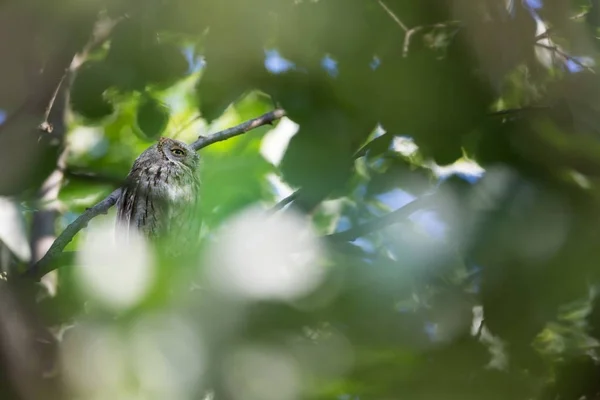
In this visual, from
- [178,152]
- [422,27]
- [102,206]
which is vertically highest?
[422,27]

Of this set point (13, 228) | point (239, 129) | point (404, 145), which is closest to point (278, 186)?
point (404, 145)

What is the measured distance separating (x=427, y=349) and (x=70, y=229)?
2.51 feet

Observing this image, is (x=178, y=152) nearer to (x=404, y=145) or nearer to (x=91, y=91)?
(x=91, y=91)

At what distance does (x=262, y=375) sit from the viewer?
0.46 metres

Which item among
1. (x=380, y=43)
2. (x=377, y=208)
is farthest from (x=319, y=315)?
(x=380, y=43)

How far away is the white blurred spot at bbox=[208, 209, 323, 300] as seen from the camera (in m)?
0.45

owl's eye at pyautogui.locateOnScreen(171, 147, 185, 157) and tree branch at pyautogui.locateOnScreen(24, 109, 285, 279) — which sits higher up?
tree branch at pyautogui.locateOnScreen(24, 109, 285, 279)

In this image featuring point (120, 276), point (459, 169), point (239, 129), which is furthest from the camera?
point (239, 129)

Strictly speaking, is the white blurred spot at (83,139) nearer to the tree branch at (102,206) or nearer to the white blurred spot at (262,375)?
the tree branch at (102,206)

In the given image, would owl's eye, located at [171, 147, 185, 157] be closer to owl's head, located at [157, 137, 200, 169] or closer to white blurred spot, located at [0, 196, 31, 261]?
owl's head, located at [157, 137, 200, 169]

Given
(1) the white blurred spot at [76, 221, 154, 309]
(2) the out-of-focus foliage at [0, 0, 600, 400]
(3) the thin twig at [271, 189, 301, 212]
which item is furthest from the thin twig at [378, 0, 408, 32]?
(1) the white blurred spot at [76, 221, 154, 309]

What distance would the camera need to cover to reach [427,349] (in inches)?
22.4

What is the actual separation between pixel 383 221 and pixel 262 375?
27 centimetres

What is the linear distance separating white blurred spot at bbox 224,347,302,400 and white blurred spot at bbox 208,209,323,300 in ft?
0.15
